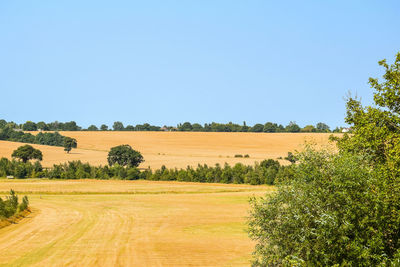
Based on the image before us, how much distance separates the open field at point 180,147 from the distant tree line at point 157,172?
11.4m

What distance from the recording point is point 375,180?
60.8 feet

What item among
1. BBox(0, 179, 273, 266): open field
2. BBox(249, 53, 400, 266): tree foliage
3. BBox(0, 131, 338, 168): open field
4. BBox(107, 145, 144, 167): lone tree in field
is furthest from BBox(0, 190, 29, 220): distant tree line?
BBox(0, 131, 338, 168): open field

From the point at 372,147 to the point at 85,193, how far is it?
200 feet

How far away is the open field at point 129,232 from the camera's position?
3052 cm

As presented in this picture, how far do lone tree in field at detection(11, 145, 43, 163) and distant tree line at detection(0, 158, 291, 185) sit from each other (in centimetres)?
875

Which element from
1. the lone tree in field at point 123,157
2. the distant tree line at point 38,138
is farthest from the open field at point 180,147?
the distant tree line at point 38,138

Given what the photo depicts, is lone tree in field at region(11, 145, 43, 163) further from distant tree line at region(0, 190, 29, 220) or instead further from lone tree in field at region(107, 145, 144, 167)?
distant tree line at region(0, 190, 29, 220)

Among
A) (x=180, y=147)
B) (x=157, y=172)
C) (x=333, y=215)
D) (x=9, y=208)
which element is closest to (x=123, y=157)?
(x=157, y=172)

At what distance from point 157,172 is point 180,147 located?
5652 centimetres

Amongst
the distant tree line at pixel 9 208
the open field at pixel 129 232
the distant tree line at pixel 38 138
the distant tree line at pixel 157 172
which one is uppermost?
the distant tree line at pixel 38 138

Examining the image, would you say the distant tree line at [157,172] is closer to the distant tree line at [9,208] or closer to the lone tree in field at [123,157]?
the lone tree in field at [123,157]

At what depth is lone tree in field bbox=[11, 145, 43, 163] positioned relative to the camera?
117438 millimetres

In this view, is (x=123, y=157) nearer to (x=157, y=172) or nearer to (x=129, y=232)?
(x=157, y=172)

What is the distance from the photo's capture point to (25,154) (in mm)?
117875
